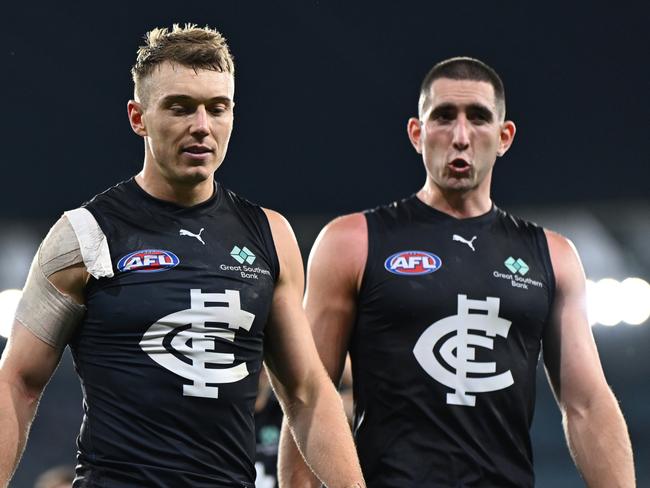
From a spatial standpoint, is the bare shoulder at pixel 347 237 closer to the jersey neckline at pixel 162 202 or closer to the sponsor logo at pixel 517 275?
the sponsor logo at pixel 517 275

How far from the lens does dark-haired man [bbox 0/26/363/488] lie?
3.20 m

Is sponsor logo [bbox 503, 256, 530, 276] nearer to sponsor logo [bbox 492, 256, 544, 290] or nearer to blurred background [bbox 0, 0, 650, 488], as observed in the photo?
sponsor logo [bbox 492, 256, 544, 290]

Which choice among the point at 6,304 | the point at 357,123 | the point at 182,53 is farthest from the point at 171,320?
the point at 357,123

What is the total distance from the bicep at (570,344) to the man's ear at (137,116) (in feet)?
4.98

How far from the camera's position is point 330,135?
1628cm

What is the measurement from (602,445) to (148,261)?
1.63m

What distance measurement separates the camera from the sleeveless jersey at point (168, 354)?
125 inches

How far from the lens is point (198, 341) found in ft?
10.7

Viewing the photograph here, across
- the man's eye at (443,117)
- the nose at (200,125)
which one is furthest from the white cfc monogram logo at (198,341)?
the man's eye at (443,117)

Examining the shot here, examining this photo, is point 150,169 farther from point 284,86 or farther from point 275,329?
point 284,86

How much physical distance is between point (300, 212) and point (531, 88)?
379 centimetres

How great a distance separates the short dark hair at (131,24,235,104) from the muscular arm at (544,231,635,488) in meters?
1.41

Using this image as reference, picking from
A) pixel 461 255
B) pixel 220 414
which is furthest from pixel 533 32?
pixel 220 414

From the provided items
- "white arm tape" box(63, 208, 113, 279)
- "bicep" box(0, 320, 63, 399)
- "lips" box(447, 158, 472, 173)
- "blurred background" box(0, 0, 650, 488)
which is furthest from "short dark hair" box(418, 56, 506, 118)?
"blurred background" box(0, 0, 650, 488)
